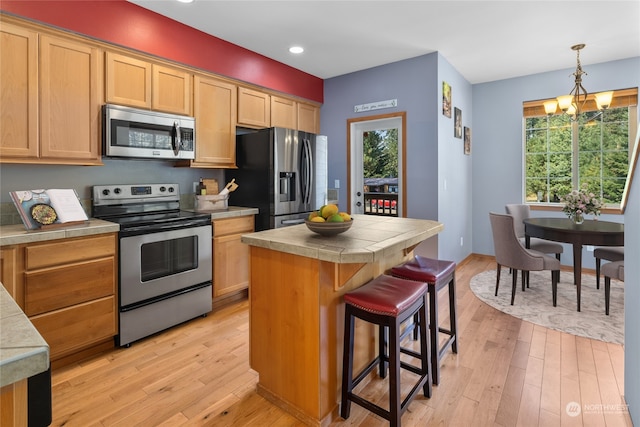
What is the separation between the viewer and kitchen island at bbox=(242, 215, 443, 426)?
168 centimetres

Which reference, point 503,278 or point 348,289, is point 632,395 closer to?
point 348,289

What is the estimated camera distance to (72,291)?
227cm

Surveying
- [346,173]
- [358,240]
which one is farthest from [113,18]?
[346,173]

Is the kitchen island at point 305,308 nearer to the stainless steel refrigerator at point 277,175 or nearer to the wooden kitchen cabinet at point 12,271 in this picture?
the wooden kitchen cabinet at point 12,271

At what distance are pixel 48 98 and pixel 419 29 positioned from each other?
3239 millimetres

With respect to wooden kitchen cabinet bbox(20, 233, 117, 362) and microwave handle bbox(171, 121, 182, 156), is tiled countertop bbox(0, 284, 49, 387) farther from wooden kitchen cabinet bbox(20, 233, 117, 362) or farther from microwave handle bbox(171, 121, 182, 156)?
microwave handle bbox(171, 121, 182, 156)

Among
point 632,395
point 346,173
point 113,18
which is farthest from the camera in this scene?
point 346,173

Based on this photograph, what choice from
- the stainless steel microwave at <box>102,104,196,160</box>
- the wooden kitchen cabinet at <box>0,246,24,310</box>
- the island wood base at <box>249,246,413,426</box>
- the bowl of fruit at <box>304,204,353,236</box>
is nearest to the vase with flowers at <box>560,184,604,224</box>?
the island wood base at <box>249,246,413,426</box>

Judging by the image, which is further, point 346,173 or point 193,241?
point 346,173

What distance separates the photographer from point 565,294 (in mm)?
3648

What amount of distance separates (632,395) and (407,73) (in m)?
3.60

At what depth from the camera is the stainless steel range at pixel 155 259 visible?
2541 millimetres

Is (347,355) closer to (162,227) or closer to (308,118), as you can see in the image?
(162,227)

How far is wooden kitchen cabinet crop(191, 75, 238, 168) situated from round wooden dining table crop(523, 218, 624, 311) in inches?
132
